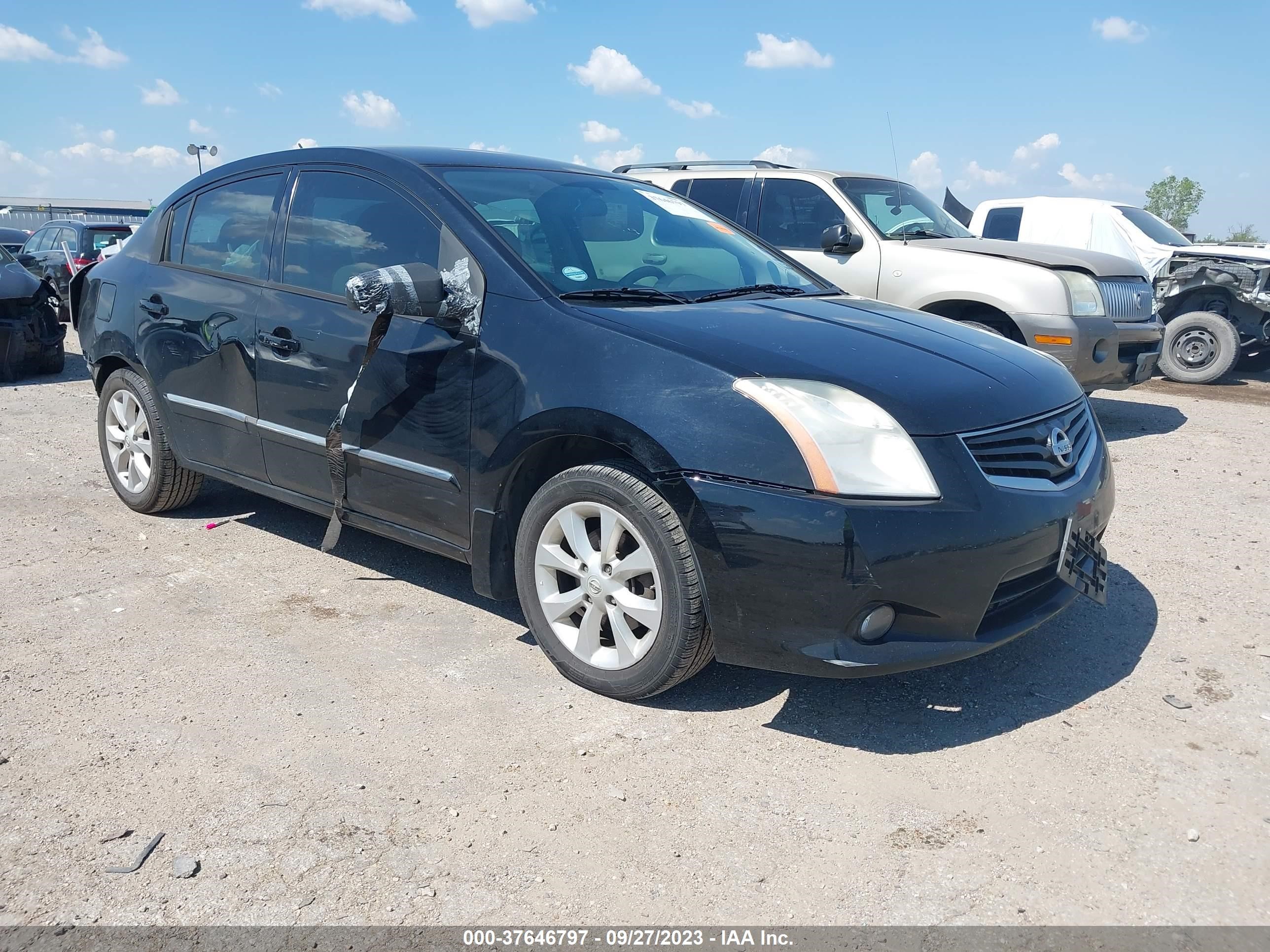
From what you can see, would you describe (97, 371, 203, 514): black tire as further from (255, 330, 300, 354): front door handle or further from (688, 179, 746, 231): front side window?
(688, 179, 746, 231): front side window

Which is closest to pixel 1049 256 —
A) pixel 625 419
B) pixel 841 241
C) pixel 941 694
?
pixel 841 241

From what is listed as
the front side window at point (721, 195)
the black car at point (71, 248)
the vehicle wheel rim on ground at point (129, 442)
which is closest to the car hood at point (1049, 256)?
the front side window at point (721, 195)

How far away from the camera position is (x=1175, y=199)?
176 ft

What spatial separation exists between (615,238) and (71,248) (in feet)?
49.5

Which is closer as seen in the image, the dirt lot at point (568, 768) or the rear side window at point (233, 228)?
the dirt lot at point (568, 768)

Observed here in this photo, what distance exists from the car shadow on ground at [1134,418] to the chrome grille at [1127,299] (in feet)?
2.37

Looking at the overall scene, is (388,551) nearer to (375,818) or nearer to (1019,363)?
(375,818)

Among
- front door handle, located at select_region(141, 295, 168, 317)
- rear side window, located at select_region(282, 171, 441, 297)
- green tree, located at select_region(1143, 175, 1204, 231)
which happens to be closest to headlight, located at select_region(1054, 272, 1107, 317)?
rear side window, located at select_region(282, 171, 441, 297)

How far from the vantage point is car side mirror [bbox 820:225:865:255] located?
724 centimetres

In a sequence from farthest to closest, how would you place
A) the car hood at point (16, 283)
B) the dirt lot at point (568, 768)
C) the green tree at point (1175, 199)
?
the green tree at point (1175, 199) < the car hood at point (16, 283) < the dirt lot at point (568, 768)

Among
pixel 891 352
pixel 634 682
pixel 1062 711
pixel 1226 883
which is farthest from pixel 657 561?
pixel 1226 883

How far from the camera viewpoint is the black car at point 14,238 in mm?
19172

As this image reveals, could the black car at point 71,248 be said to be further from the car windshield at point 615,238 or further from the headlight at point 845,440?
the headlight at point 845,440

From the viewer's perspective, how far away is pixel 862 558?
9.01 ft
